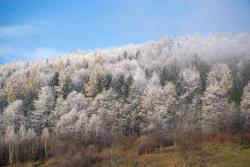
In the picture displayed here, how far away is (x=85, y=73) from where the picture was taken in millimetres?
171625

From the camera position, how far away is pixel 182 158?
62312mm

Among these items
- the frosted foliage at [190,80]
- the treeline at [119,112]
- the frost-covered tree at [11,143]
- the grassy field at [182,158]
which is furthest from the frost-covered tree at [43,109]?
the frosted foliage at [190,80]

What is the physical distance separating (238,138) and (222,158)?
35.4 feet

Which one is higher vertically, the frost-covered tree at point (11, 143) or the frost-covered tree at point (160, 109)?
the frost-covered tree at point (160, 109)

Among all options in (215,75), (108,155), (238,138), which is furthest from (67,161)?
(215,75)

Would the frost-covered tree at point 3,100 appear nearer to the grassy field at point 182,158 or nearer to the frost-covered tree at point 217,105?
the grassy field at point 182,158

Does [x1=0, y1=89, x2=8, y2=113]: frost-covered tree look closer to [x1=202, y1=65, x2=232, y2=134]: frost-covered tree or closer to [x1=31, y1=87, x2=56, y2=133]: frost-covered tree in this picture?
[x1=31, y1=87, x2=56, y2=133]: frost-covered tree

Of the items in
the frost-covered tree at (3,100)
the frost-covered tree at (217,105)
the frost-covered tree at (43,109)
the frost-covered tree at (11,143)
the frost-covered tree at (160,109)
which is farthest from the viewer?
the frost-covered tree at (3,100)

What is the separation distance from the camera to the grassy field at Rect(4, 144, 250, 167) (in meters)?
60.1

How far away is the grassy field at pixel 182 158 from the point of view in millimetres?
60094

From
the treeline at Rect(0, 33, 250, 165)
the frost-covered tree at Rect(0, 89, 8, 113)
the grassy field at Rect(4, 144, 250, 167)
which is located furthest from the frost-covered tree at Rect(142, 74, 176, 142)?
the frost-covered tree at Rect(0, 89, 8, 113)

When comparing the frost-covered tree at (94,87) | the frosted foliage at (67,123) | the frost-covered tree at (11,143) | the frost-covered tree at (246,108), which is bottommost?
the frost-covered tree at (11,143)

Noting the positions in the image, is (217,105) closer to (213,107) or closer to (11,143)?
(213,107)

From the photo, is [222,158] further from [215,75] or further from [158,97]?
[215,75]
